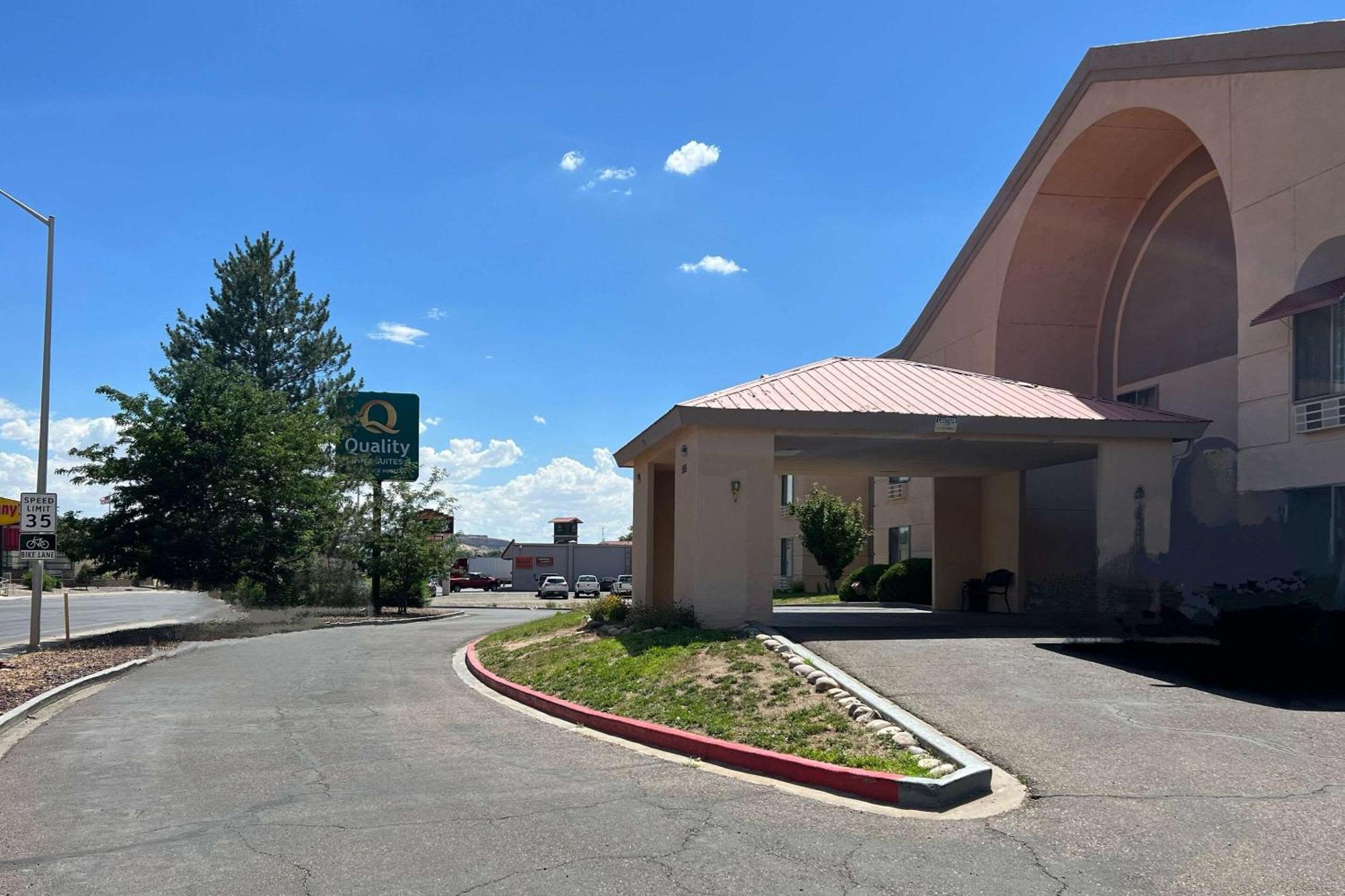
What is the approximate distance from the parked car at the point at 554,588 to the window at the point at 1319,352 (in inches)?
1877

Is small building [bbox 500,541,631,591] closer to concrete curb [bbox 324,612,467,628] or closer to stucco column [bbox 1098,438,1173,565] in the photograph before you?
concrete curb [bbox 324,612,467,628]

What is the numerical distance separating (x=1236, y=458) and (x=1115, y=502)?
3.25m

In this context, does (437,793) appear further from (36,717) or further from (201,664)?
(201,664)

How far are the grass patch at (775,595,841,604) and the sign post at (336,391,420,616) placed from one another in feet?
47.4

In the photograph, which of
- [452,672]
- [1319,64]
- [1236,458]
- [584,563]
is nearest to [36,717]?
[452,672]

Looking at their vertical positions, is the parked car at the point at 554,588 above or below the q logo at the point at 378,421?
below

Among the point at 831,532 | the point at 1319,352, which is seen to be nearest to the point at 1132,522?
the point at 1319,352

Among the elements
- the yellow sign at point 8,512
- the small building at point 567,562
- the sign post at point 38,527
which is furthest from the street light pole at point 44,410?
the small building at point 567,562

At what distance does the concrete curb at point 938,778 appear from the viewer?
7.64 meters

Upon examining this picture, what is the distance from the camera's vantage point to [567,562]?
249ft

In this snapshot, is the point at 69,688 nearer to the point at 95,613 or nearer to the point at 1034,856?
the point at 1034,856

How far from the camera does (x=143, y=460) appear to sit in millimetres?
26297

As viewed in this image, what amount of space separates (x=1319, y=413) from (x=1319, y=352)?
42.2 inches

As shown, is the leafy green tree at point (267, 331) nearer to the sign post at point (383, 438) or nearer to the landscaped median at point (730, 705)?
the sign post at point (383, 438)
